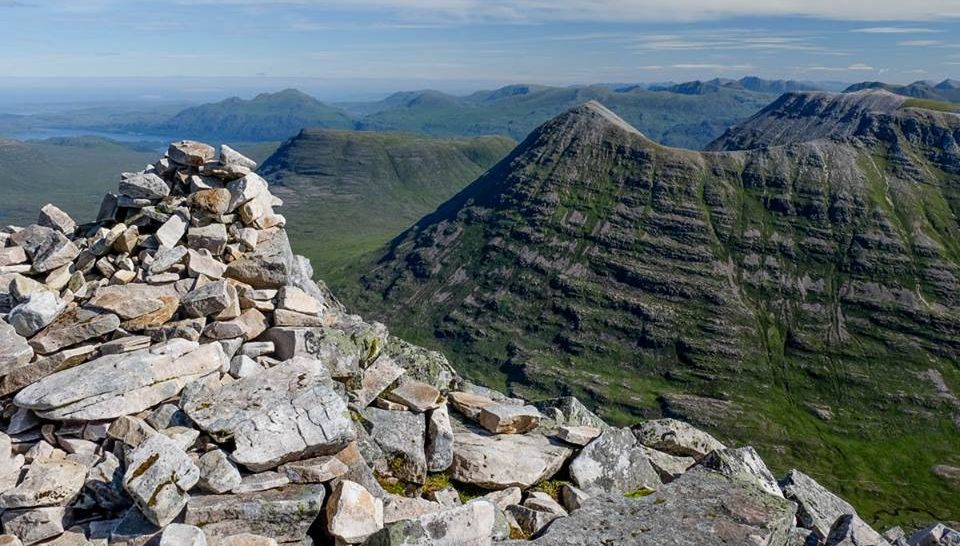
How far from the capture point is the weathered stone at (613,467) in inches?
813

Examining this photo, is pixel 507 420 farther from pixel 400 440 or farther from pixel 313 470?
pixel 313 470

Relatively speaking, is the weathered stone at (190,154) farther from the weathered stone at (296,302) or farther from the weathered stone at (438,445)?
the weathered stone at (438,445)

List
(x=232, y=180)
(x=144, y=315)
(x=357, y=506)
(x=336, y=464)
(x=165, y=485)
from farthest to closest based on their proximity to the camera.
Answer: (x=232, y=180) → (x=144, y=315) → (x=336, y=464) → (x=357, y=506) → (x=165, y=485)

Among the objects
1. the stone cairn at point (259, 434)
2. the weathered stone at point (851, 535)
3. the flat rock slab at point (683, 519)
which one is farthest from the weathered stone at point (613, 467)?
the weathered stone at point (851, 535)

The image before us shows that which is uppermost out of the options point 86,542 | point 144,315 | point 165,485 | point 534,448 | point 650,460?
point 144,315

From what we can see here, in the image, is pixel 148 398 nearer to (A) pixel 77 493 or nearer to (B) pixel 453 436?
(A) pixel 77 493

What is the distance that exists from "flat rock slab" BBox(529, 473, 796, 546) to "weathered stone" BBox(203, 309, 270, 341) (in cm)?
1240

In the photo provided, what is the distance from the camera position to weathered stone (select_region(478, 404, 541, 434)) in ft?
73.5

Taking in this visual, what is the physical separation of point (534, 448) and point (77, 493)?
13593mm

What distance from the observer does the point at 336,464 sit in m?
16.2

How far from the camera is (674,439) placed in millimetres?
25391

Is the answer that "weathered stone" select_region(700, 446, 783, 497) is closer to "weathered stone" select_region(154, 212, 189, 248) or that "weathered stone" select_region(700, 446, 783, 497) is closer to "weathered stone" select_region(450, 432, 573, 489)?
"weathered stone" select_region(450, 432, 573, 489)

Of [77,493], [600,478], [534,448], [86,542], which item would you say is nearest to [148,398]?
[77,493]

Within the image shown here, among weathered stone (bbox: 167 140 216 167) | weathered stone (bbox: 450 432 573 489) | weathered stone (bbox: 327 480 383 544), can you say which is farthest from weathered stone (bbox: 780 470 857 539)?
weathered stone (bbox: 167 140 216 167)
